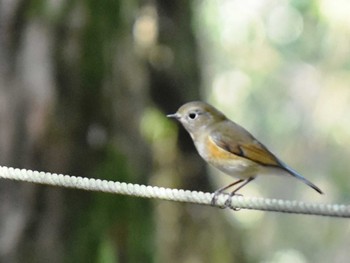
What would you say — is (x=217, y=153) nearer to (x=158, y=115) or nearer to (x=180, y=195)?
(x=180, y=195)

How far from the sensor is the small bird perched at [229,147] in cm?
273

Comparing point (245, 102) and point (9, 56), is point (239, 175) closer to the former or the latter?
point (9, 56)

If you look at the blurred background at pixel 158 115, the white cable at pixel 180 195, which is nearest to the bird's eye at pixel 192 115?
the white cable at pixel 180 195

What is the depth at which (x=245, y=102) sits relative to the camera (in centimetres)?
998

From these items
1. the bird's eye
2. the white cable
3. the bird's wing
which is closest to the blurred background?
the bird's eye

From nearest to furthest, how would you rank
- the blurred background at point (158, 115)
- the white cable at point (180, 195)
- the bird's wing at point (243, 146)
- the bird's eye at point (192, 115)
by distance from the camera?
the white cable at point (180, 195) → the bird's wing at point (243, 146) → the bird's eye at point (192, 115) → the blurred background at point (158, 115)

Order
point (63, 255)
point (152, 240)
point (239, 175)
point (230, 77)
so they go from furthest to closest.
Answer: point (230, 77) < point (152, 240) < point (63, 255) < point (239, 175)

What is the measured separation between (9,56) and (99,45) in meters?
0.43

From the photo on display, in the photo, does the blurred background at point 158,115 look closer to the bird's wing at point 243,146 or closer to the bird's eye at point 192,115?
the bird's eye at point 192,115

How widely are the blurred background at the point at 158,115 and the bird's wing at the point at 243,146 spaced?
1.18 metres

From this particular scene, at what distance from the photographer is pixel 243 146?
2811 mm

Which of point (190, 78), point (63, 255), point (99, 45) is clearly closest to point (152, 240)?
point (63, 255)

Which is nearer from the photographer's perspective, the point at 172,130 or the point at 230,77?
the point at 172,130

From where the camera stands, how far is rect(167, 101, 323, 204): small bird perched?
2.73 meters
